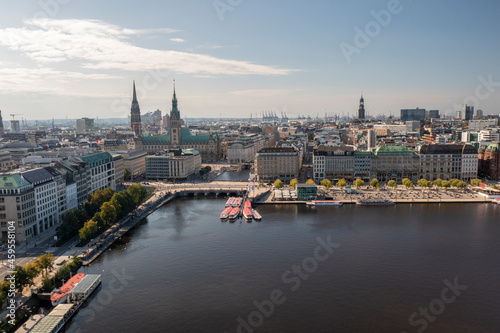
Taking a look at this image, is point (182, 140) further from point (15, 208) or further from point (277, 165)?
point (15, 208)

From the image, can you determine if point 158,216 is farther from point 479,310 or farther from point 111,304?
point 479,310

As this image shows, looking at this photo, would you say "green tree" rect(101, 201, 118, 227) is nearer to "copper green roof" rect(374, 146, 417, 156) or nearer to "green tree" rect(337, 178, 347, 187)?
"green tree" rect(337, 178, 347, 187)

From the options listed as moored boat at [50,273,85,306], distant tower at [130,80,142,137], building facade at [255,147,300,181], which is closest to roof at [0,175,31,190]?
moored boat at [50,273,85,306]

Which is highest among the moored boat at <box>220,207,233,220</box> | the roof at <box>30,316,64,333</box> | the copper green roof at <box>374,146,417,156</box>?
the copper green roof at <box>374,146,417,156</box>

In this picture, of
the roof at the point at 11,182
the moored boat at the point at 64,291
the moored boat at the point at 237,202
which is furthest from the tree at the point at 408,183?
the roof at the point at 11,182

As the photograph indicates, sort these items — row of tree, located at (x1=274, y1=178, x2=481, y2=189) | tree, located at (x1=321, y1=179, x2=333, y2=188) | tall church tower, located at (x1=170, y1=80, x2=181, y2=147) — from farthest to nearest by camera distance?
tall church tower, located at (x1=170, y1=80, x2=181, y2=147) → tree, located at (x1=321, y1=179, x2=333, y2=188) → row of tree, located at (x1=274, y1=178, x2=481, y2=189)

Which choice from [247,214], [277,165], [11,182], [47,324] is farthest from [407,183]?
[47,324]

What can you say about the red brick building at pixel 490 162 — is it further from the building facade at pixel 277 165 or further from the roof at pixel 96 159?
the roof at pixel 96 159
